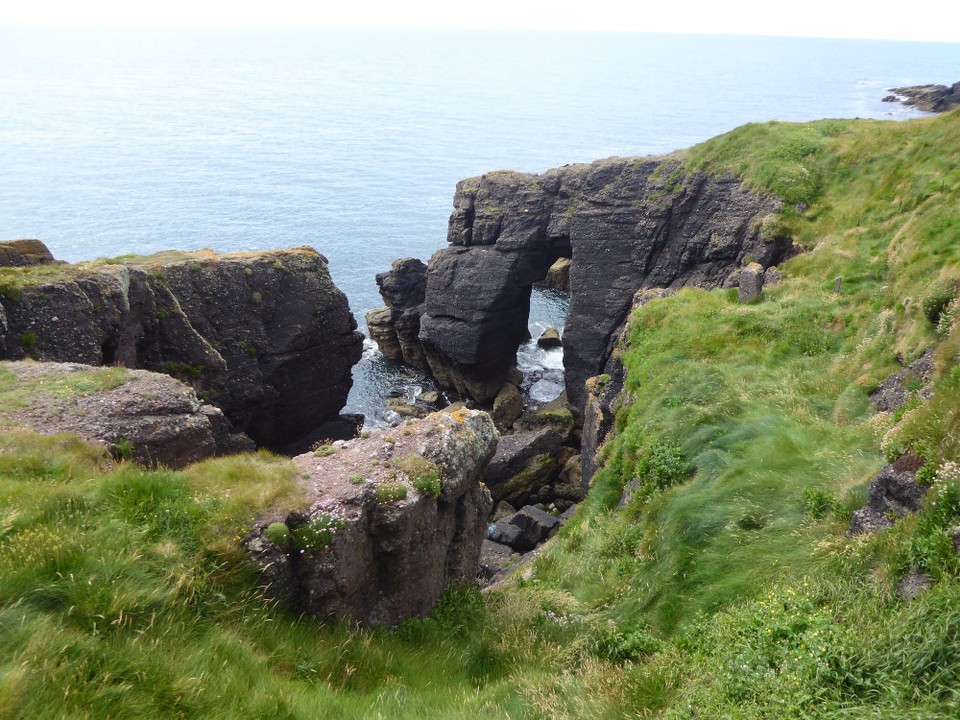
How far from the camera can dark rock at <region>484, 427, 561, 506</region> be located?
124 ft

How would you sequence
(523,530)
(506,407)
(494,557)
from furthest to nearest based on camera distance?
(506,407), (523,530), (494,557)

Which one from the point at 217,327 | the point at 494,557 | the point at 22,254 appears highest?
the point at 22,254

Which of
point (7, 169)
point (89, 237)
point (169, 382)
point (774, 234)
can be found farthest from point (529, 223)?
→ point (7, 169)

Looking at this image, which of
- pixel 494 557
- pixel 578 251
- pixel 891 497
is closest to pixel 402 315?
pixel 578 251

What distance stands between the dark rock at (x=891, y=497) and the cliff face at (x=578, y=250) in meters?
29.4

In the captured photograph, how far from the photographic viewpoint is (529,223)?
2057 inches

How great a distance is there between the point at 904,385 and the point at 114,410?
20.2 meters

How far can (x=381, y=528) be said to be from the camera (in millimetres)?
12016

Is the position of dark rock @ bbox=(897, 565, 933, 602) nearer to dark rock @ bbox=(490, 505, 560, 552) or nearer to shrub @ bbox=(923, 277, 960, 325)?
shrub @ bbox=(923, 277, 960, 325)

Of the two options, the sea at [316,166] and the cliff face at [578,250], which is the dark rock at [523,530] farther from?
the sea at [316,166]

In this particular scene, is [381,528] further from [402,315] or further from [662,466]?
[402,315]

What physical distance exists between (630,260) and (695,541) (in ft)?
119

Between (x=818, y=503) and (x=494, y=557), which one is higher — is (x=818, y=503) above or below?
above

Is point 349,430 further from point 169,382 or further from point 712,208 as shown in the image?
point 712,208
